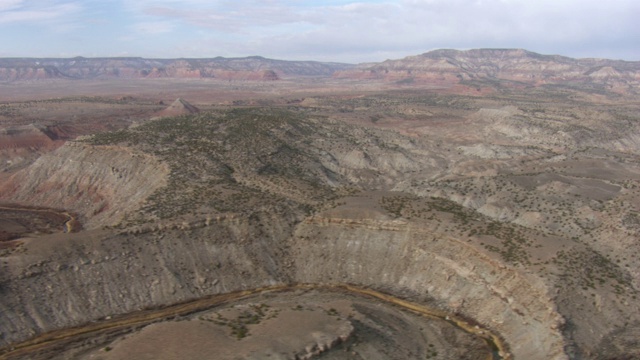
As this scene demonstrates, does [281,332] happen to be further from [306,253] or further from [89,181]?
[89,181]

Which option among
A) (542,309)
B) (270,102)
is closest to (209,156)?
(542,309)

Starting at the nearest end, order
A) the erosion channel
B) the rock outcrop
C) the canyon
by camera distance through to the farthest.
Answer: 1. the erosion channel
2. the canyon
3. the rock outcrop

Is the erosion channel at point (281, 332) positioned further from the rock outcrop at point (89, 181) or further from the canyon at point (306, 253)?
the rock outcrop at point (89, 181)

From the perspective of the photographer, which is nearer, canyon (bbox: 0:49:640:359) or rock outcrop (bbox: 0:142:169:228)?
canyon (bbox: 0:49:640:359)

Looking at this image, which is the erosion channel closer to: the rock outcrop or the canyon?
the canyon

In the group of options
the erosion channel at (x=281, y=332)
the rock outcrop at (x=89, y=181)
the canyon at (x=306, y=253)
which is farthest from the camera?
the rock outcrop at (x=89, y=181)

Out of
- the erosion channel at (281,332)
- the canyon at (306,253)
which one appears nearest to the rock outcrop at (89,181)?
the canyon at (306,253)

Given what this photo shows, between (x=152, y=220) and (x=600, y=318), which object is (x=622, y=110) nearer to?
(x=600, y=318)

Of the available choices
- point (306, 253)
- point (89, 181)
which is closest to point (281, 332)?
point (306, 253)

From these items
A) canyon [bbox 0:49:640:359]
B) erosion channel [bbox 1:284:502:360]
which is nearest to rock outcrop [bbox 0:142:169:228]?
canyon [bbox 0:49:640:359]

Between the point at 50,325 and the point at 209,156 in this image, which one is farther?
the point at 209,156

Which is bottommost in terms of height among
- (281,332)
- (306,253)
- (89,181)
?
(306,253)
